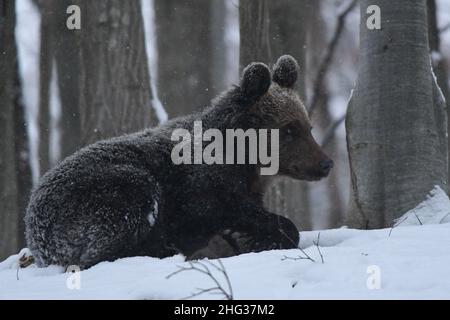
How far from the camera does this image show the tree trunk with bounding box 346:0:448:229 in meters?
6.98

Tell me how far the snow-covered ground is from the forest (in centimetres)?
157

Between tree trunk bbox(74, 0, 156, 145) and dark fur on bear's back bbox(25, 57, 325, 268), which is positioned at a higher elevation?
tree trunk bbox(74, 0, 156, 145)

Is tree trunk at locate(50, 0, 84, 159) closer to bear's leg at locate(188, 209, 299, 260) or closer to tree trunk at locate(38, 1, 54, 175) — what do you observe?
tree trunk at locate(38, 1, 54, 175)

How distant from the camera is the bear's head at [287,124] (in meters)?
7.44

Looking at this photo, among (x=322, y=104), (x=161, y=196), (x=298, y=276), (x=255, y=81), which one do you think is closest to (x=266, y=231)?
(x=161, y=196)

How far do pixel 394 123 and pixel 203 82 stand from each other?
8168 millimetres

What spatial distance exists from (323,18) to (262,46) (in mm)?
12957

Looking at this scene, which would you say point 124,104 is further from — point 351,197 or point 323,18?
point 323,18

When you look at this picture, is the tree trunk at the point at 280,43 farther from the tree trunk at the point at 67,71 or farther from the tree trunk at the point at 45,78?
the tree trunk at the point at 45,78

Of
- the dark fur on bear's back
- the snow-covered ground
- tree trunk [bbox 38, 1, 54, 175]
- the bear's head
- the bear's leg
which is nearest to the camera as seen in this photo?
the snow-covered ground

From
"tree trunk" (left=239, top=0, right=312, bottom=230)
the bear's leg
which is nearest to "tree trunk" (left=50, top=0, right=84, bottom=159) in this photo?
"tree trunk" (left=239, top=0, right=312, bottom=230)

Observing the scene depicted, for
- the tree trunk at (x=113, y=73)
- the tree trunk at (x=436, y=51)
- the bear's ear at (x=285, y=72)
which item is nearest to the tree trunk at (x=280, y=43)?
the bear's ear at (x=285, y=72)

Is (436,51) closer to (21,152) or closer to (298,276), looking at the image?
(21,152)

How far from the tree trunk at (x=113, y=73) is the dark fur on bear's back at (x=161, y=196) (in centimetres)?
255
